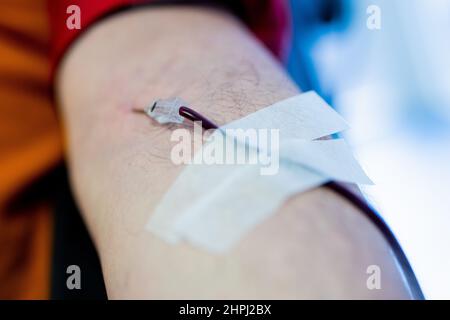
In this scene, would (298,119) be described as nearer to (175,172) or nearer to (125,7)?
(175,172)

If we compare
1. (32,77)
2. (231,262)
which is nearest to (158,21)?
(32,77)

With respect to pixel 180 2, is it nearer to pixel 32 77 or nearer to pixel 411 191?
pixel 32 77

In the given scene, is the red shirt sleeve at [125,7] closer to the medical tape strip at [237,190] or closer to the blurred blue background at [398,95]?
the blurred blue background at [398,95]

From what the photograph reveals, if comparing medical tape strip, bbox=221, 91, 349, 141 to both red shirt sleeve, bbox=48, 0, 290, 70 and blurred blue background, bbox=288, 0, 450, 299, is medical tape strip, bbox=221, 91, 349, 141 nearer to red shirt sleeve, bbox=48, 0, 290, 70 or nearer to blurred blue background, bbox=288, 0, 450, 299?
red shirt sleeve, bbox=48, 0, 290, 70

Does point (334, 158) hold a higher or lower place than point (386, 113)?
lower

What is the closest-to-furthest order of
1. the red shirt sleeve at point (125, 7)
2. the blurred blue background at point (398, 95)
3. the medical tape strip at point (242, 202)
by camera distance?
the medical tape strip at point (242, 202)
the red shirt sleeve at point (125, 7)
the blurred blue background at point (398, 95)

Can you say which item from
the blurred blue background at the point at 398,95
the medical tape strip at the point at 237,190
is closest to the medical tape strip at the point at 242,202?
the medical tape strip at the point at 237,190
